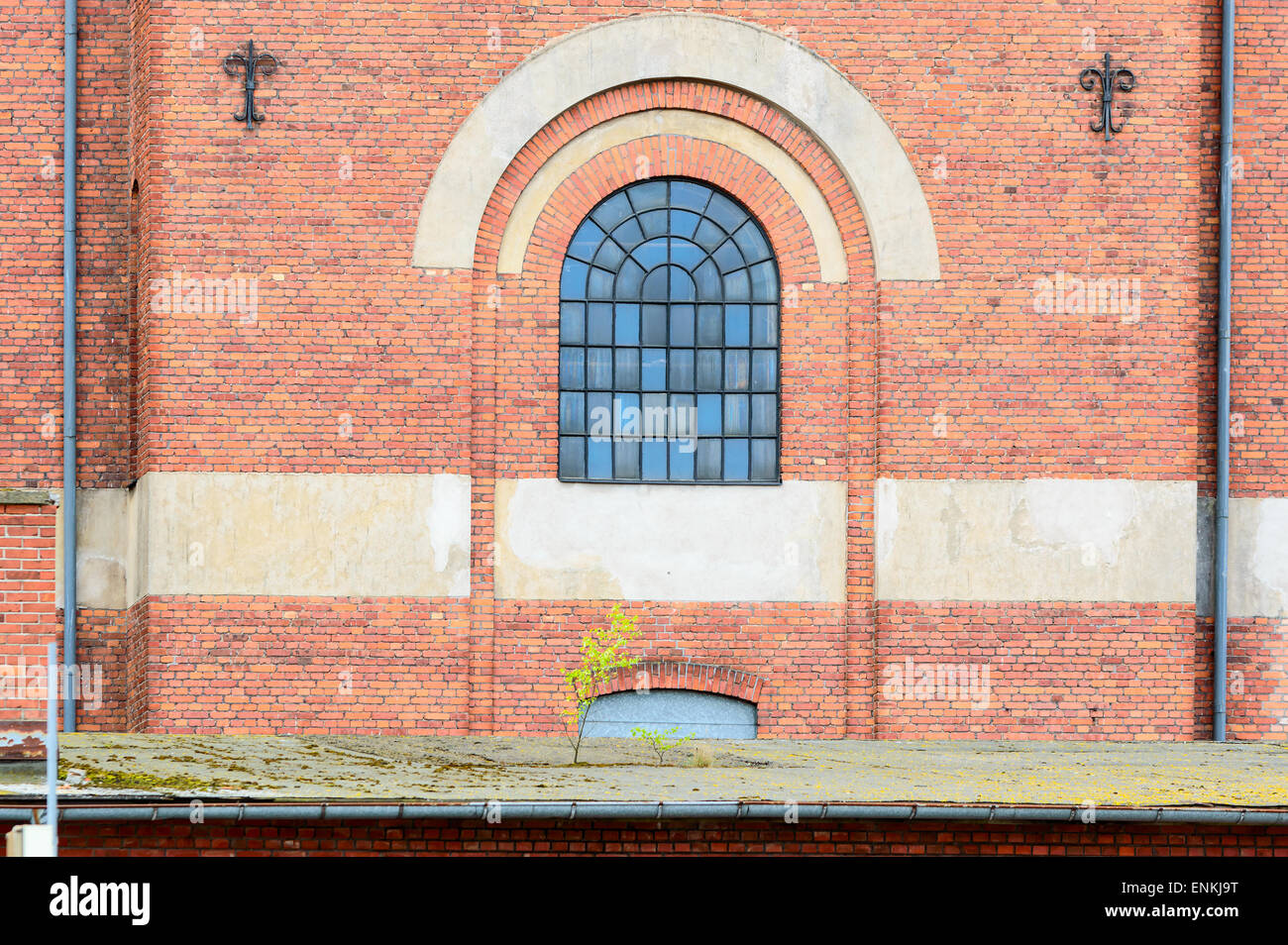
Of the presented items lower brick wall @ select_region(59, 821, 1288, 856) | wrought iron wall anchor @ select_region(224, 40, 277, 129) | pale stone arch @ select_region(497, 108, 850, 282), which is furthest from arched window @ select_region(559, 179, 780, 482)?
lower brick wall @ select_region(59, 821, 1288, 856)

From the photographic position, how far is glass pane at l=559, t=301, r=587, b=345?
1805 centimetres

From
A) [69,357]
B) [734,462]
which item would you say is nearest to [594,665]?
[734,462]

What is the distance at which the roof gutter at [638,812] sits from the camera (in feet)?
39.1

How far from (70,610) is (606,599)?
4834 mm

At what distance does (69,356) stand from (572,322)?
4.54m

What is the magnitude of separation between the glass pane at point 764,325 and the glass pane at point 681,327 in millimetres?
575

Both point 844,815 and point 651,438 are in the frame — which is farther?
point 651,438

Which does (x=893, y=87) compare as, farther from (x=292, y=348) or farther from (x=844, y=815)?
(x=844, y=815)

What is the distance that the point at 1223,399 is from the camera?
1812 centimetres

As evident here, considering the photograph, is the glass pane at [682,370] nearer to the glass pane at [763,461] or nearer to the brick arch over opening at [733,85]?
the glass pane at [763,461]

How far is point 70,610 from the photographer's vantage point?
59.4ft

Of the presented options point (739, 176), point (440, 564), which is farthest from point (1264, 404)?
point (440, 564)

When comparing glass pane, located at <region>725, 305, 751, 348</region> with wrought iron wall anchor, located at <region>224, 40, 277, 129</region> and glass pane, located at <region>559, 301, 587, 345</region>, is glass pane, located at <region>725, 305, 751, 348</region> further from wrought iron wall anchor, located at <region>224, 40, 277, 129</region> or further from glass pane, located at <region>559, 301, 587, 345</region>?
wrought iron wall anchor, located at <region>224, 40, 277, 129</region>

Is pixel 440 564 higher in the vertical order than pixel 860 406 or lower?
lower
